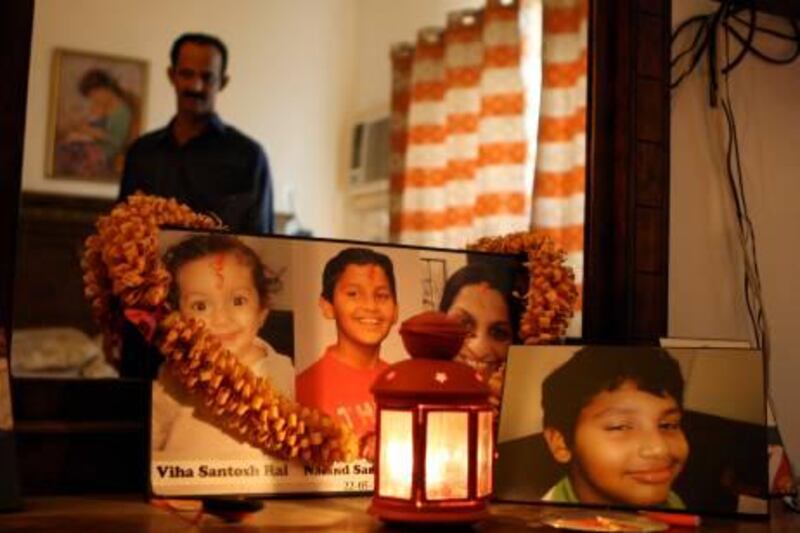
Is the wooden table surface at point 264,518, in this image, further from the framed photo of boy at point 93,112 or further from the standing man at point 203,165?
the framed photo of boy at point 93,112

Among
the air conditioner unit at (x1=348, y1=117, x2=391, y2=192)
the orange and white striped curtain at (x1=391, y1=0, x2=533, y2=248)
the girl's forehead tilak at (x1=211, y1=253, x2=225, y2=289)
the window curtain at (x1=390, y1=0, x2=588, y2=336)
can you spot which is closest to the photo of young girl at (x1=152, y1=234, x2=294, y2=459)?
the girl's forehead tilak at (x1=211, y1=253, x2=225, y2=289)

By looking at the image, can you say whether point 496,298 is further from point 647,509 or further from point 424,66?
point 424,66

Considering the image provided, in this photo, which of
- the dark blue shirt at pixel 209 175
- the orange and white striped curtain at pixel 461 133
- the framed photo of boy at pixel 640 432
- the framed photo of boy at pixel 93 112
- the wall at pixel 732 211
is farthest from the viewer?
the framed photo of boy at pixel 93 112

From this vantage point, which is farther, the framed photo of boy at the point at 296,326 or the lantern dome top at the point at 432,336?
the framed photo of boy at the point at 296,326

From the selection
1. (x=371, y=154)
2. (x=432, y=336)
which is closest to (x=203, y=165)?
(x=432, y=336)

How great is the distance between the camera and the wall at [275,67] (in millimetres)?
2932

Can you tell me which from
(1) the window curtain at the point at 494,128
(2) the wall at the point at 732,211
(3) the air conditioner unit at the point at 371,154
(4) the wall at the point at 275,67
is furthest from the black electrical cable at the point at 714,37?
(4) the wall at the point at 275,67

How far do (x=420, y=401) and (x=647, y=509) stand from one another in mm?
294

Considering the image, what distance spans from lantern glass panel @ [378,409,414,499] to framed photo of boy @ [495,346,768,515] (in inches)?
7.9

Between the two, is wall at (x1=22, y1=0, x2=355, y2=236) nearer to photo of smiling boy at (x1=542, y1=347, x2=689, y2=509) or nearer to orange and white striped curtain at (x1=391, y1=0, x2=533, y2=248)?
orange and white striped curtain at (x1=391, y1=0, x2=533, y2=248)

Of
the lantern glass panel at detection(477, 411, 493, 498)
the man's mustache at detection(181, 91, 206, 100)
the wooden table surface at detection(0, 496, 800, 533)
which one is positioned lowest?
the wooden table surface at detection(0, 496, 800, 533)

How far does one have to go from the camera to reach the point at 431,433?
35.1 inches

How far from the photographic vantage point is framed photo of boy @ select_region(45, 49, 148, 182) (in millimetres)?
2771

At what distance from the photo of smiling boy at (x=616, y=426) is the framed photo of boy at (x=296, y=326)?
0.16m
